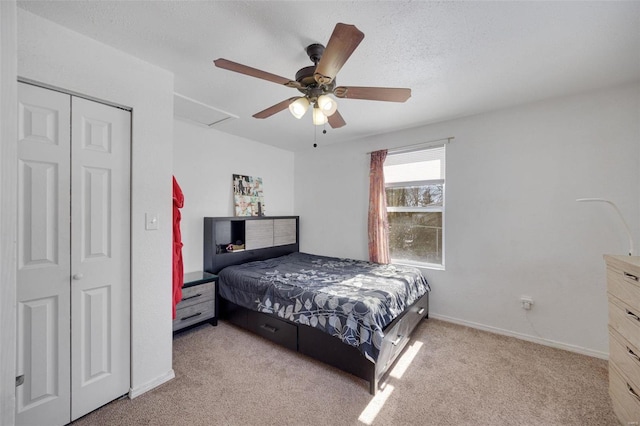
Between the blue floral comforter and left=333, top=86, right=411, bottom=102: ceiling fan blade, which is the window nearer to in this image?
the blue floral comforter

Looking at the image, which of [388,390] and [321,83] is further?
[388,390]

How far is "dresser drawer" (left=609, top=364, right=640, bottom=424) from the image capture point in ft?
4.68

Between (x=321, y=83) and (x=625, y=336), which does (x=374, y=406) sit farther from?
(x=321, y=83)

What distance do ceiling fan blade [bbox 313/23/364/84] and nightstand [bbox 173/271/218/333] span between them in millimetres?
2420

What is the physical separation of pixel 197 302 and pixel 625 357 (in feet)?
11.2

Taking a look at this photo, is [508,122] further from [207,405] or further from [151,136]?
[207,405]

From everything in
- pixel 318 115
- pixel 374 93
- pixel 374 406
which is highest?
pixel 374 93

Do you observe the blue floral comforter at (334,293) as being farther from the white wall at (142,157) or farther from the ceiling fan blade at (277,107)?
the ceiling fan blade at (277,107)

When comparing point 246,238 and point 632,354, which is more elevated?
point 246,238

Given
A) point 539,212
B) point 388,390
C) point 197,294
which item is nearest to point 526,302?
point 539,212

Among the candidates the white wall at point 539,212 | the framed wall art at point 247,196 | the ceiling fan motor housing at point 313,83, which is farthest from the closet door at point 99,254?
the white wall at point 539,212

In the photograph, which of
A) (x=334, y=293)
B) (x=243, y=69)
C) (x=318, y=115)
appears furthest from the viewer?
(x=334, y=293)

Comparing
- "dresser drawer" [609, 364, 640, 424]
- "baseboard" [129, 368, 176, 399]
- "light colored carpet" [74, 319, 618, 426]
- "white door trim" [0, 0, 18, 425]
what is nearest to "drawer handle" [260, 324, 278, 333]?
"light colored carpet" [74, 319, 618, 426]

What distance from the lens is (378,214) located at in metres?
3.50
